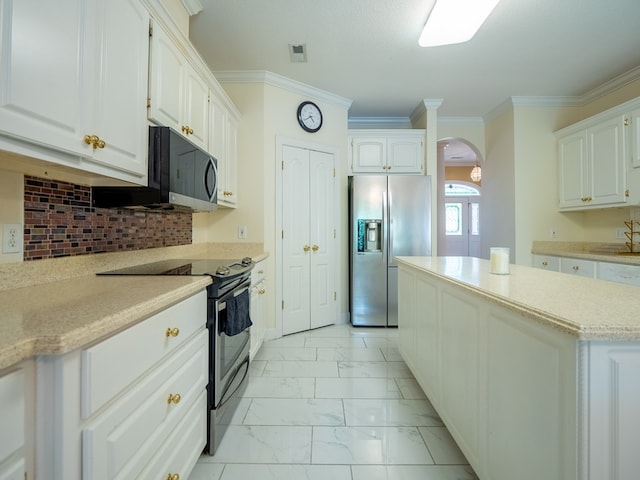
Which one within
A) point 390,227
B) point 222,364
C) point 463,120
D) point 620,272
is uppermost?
point 463,120

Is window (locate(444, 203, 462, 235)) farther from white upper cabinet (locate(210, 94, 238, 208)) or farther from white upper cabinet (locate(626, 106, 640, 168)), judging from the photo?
white upper cabinet (locate(210, 94, 238, 208))

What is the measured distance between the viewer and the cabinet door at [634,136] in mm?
2840

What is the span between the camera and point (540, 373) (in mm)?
920

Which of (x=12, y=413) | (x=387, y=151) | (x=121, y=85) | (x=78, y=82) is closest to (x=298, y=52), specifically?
(x=387, y=151)

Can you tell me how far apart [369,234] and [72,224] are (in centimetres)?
285

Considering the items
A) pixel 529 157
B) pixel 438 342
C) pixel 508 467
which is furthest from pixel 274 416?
pixel 529 157

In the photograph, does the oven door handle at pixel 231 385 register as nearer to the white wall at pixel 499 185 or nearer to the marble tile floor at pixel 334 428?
the marble tile floor at pixel 334 428

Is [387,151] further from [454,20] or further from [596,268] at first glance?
[596,268]

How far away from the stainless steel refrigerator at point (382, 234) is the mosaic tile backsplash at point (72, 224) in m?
2.28

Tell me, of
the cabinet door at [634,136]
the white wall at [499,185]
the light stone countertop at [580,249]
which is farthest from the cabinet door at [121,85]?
the white wall at [499,185]

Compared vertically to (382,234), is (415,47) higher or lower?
higher

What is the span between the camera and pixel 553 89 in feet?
11.9

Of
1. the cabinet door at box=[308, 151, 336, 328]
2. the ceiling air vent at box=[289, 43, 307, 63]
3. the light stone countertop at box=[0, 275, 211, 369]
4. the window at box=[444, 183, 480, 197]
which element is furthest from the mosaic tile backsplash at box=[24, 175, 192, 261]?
the window at box=[444, 183, 480, 197]

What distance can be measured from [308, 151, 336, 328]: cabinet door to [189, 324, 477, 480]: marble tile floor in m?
0.93
